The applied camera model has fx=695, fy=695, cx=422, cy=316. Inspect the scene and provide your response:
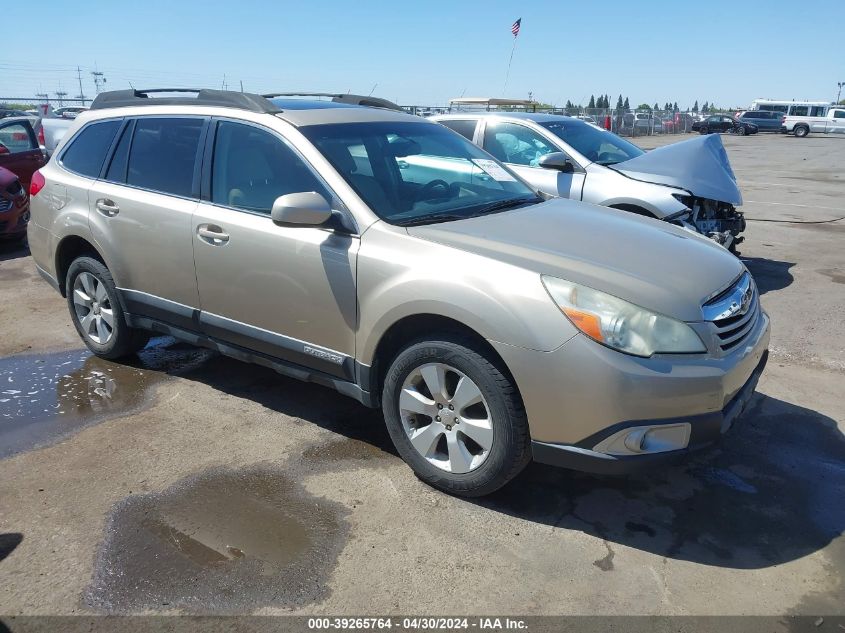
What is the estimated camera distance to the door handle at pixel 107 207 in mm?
4609

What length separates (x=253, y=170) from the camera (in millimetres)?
3990

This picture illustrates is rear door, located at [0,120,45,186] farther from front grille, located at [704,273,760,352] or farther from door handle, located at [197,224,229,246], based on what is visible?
front grille, located at [704,273,760,352]

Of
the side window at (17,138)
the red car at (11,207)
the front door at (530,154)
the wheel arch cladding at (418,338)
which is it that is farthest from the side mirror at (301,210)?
the side window at (17,138)

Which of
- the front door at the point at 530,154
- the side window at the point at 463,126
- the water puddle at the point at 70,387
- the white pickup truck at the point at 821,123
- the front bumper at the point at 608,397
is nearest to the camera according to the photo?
the front bumper at the point at 608,397

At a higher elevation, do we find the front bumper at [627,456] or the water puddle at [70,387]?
the front bumper at [627,456]

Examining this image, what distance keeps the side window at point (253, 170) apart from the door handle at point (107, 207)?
920 mm

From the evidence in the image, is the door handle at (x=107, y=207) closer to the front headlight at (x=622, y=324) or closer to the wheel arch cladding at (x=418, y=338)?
the wheel arch cladding at (x=418, y=338)

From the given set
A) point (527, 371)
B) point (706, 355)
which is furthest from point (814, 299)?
point (527, 371)

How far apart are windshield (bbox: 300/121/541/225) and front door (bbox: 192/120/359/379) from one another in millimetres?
233

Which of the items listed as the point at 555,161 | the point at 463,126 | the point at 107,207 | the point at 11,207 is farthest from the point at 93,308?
the point at 11,207

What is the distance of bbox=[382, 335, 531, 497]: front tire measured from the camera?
10.0ft

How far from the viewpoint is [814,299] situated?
6.76 m

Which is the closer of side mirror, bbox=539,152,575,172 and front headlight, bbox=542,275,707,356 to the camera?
front headlight, bbox=542,275,707,356

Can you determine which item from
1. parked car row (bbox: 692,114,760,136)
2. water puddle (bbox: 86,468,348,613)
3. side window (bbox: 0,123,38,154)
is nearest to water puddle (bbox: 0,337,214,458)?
water puddle (bbox: 86,468,348,613)
